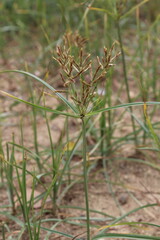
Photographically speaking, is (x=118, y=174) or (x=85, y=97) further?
(x=118, y=174)

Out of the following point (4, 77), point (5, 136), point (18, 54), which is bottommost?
point (5, 136)

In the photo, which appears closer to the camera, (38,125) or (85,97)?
(85,97)

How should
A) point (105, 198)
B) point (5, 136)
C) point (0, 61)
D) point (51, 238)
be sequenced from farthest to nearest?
point (0, 61) → point (5, 136) → point (105, 198) → point (51, 238)

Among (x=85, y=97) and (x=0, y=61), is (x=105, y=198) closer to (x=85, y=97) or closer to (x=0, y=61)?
(x=85, y=97)

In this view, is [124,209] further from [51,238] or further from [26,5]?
[26,5]

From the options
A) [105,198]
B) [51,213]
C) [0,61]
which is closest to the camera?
[51,213]

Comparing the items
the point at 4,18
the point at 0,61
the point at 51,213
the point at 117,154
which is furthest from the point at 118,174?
the point at 4,18

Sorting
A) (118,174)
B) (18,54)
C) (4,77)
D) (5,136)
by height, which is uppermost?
(18,54)

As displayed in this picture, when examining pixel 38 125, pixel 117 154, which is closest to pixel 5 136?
pixel 38 125

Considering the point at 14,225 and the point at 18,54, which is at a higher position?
the point at 18,54
